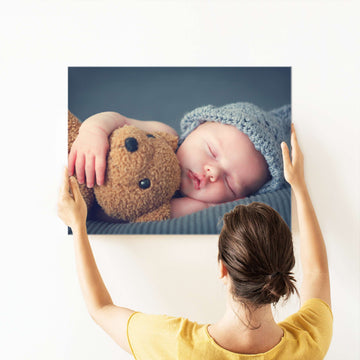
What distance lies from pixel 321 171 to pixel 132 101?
2.35ft

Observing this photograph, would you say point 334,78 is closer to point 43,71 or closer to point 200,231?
point 200,231

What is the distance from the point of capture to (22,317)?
135 cm

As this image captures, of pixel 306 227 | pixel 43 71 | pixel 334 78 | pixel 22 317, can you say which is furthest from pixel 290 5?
pixel 22 317

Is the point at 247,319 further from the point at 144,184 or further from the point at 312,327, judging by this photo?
the point at 144,184

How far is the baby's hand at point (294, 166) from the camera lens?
1252 mm

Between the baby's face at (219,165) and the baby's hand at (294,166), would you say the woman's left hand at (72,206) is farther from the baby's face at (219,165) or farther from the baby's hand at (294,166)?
the baby's hand at (294,166)

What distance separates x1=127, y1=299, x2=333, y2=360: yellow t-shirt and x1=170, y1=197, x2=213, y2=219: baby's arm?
48cm

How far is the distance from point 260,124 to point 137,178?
0.46 meters

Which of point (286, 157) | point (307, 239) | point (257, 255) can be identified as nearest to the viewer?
point (257, 255)

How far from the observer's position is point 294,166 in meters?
1.27

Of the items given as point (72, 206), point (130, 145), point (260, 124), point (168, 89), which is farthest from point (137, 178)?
point (260, 124)

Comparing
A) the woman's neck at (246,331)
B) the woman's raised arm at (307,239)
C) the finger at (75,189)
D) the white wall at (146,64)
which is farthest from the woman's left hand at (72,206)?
the woman's raised arm at (307,239)

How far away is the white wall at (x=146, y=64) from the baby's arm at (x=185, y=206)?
9 centimetres

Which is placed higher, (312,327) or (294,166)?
(294,166)
